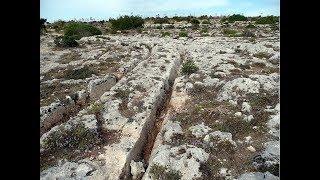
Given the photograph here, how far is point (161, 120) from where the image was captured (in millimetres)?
11578

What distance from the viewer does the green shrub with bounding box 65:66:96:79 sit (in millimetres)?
15527

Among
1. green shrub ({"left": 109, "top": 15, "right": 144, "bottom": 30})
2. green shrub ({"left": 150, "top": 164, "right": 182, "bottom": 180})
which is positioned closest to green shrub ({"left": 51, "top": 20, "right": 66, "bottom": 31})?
green shrub ({"left": 109, "top": 15, "right": 144, "bottom": 30})

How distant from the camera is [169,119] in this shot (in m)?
10.9

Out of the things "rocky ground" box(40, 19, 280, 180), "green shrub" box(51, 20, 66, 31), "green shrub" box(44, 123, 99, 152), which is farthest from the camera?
"green shrub" box(51, 20, 66, 31)

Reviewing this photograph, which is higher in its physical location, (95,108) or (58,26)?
(58,26)

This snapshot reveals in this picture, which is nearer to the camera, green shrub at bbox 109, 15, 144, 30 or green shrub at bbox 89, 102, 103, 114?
green shrub at bbox 89, 102, 103, 114

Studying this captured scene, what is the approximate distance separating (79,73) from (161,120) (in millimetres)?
6091

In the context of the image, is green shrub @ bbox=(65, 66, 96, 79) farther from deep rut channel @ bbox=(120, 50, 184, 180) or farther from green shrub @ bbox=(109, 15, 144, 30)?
green shrub @ bbox=(109, 15, 144, 30)

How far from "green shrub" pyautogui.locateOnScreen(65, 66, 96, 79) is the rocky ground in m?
0.04

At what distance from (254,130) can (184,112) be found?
247 centimetres

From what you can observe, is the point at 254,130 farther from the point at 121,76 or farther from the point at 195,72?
the point at 121,76

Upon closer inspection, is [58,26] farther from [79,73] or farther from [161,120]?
[161,120]

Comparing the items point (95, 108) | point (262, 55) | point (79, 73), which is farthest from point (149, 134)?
point (262, 55)

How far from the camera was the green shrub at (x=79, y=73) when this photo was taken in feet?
50.9
